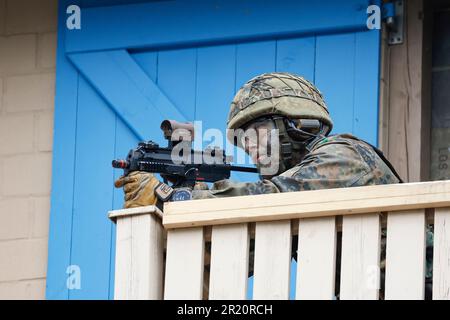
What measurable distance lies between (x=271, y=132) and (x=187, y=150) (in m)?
0.59

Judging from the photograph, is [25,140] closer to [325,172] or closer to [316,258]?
[325,172]

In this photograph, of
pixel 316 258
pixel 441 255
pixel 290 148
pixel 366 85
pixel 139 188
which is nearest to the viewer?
pixel 441 255

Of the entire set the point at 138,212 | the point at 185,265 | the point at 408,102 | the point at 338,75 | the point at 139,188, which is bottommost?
the point at 185,265

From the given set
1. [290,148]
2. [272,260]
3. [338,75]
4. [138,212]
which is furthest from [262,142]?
[338,75]

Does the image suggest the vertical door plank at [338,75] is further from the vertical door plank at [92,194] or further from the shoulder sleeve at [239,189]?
the shoulder sleeve at [239,189]

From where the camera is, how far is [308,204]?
5.19 m

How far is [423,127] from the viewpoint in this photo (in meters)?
8.15

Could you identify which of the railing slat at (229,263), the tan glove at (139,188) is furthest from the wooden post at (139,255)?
the tan glove at (139,188)

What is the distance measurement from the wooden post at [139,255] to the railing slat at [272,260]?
14.7 inches

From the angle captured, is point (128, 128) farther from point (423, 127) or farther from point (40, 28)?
point (423, 127)

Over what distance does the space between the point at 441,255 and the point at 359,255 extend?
0.28m

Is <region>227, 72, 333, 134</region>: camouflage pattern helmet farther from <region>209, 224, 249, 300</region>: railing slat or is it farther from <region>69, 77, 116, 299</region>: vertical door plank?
<region>69, 77, 116, 299</region>: vertical door plank

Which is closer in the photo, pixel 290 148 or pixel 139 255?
pixel 139 255
